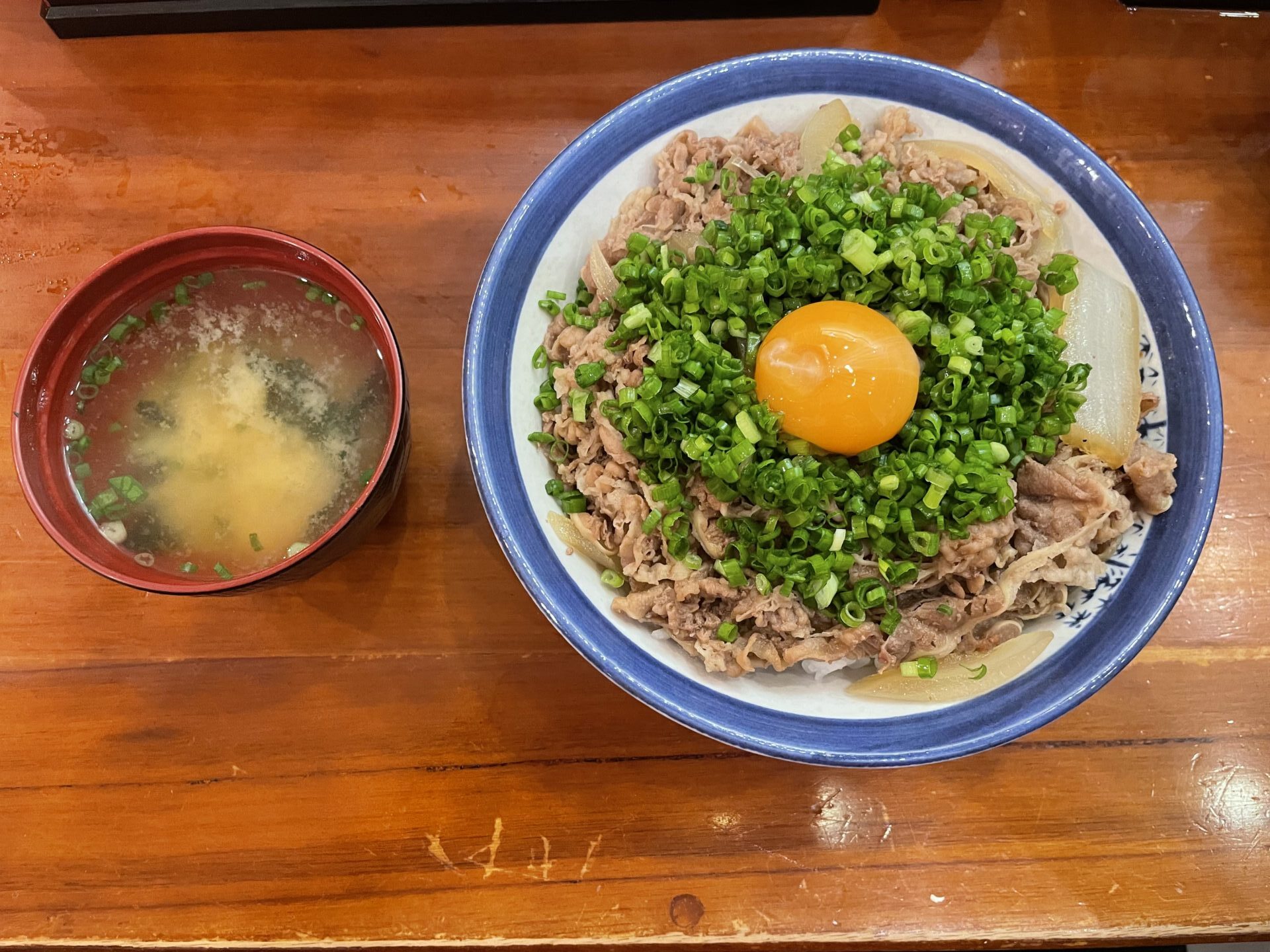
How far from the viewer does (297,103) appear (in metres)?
2.99

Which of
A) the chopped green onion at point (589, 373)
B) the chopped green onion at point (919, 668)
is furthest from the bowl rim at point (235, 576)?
the chopped green onion at point (919, 668)

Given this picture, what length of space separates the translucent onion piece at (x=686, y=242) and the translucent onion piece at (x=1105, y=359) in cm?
109

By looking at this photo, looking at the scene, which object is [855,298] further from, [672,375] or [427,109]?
[427,109]

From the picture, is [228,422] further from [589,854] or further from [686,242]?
[589,854]

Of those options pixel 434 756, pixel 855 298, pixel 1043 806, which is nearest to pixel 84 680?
pixel 434 756

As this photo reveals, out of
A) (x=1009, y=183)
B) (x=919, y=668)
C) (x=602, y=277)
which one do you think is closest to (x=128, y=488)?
(x=602, y=277)

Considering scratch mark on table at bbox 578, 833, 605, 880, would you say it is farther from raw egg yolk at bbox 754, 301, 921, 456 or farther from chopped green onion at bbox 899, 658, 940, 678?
raw egg yolk at bbox 754, 301, 921, 456

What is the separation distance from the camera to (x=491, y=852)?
243 cm

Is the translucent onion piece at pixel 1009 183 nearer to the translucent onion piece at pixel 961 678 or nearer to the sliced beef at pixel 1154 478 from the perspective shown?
the sliced beef at pixel 1154 478

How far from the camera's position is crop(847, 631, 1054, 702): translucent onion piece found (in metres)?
2.15

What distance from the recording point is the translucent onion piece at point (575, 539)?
7.38ft

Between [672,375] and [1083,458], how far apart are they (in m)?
1.19

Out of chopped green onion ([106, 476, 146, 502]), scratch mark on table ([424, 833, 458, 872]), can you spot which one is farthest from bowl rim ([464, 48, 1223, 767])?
chopped green onion ([106, 476, 146, 502])

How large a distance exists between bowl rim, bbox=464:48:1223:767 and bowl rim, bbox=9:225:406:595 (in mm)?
221
